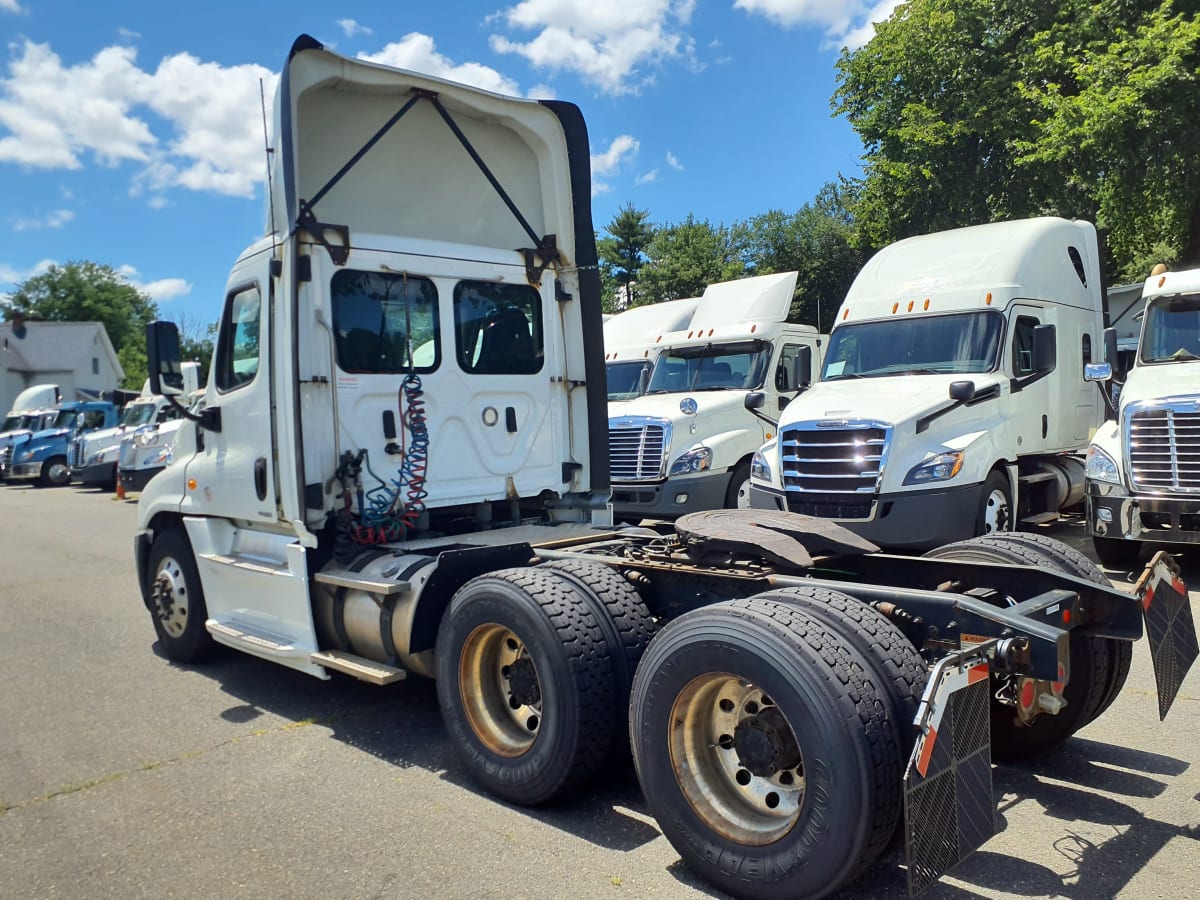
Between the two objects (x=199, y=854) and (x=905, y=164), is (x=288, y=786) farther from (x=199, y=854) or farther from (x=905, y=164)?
(x=905, y=164)

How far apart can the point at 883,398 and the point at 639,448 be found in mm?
3407

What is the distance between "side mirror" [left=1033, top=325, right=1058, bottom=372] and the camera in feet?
30.1

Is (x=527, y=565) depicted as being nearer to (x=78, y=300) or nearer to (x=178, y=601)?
(x=178, y=601)

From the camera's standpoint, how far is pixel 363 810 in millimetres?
4148

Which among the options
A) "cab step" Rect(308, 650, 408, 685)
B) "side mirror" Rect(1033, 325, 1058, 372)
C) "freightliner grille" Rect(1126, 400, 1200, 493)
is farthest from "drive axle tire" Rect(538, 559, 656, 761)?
"side mirror" Rect(1033, 325, 1058, 372)

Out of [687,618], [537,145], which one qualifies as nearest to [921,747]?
[687,618]

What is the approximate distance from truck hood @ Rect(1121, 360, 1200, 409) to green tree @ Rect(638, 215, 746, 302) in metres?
31.7

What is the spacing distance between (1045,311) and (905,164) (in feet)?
34.8

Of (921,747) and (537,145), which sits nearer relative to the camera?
(921,747)

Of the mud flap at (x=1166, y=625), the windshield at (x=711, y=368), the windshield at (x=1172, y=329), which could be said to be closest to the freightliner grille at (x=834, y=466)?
the windshield at (x=1172, y=329)

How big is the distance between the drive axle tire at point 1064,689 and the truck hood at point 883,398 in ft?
14.0

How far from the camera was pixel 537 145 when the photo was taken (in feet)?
21.1

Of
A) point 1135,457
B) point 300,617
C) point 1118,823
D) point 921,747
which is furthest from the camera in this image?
point 1135,457

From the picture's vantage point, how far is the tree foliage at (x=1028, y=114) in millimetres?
15727
